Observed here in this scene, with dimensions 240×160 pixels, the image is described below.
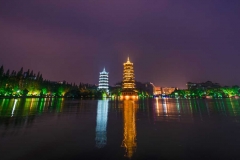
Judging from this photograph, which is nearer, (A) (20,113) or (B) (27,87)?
(A) (20,113)

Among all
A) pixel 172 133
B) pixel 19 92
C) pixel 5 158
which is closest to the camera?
pixel 5 158

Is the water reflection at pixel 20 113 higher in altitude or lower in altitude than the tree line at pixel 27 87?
lower

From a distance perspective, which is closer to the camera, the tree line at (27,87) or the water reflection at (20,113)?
the water reflection at (20,113)

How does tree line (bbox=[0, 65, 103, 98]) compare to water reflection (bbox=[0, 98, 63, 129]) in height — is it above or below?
above

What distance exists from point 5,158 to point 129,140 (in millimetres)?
6942

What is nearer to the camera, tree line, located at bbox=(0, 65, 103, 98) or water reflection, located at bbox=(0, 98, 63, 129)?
water reflection, located at bbox=(0, 98, 63, 129)

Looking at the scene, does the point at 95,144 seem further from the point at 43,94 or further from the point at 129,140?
the point at 43,94

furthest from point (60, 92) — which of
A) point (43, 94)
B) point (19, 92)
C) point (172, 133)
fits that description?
point (172, 133)

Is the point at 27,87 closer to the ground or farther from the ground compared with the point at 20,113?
farther from the ground

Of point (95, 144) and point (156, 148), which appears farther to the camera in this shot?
point (95, 144)

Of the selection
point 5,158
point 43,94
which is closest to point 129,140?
point 5,158

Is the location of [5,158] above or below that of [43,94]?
below

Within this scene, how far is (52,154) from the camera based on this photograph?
9.66 metres

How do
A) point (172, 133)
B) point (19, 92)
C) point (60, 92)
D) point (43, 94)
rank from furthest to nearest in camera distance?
point (60, 92)
point (43, 94)
point (19, 92)
point (172, 133)
